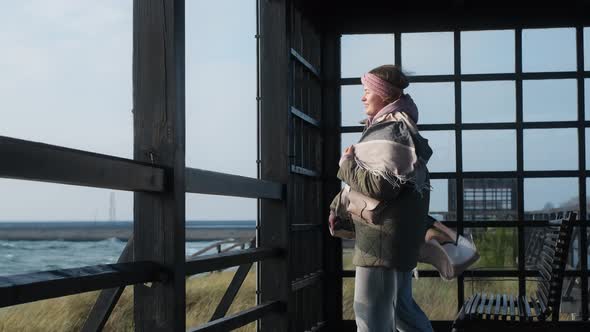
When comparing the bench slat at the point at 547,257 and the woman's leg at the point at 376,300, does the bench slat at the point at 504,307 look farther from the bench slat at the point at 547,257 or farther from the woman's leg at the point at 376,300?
the woman's leg at the point at 376,300

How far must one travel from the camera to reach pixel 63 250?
38.3 metres

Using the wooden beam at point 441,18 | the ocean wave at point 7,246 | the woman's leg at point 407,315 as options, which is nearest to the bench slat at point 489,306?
the woman's leg at point 407,315

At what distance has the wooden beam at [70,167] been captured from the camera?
208 centimetres

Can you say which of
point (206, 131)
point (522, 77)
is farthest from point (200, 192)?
point (206, 131)

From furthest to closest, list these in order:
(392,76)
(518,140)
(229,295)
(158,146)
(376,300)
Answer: (518,140), (229,295), (392,76), (376,300), (158,146)

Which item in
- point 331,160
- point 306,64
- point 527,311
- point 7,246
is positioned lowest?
point 7,246

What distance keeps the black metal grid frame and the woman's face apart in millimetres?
2434

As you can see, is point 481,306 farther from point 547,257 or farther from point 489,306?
point 547,257

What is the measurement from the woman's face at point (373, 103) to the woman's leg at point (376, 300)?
26.5 inches

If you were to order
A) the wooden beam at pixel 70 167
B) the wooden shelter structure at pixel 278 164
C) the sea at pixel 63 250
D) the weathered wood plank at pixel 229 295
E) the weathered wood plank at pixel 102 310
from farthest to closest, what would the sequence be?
the sea at pixel 63 250, the weathered wood plank at pixel 229 295, the weathered wood plank at pixel 102 310, the wooden shelter structure at pixel 278 164, the wooden beam at pixel 70 167

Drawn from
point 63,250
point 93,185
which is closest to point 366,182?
point 93,185

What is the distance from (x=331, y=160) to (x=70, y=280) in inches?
158

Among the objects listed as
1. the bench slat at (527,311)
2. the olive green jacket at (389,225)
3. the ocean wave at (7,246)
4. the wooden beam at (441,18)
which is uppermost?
the wooden beam at (441,18)

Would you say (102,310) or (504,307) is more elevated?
(102,310)
